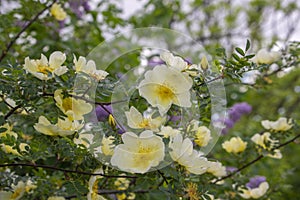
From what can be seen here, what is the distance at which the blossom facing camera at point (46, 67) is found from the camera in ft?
2.30

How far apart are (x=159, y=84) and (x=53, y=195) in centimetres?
38

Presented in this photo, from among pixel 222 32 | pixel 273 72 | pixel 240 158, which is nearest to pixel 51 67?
pixel 240 158

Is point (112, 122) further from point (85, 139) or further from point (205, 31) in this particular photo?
point (205, 31)

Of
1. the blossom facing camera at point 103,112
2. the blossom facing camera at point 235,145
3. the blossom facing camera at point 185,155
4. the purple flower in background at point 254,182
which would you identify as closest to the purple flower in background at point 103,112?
the blossom facing camera at point 103,112

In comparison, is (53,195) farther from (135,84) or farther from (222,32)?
(222,32)

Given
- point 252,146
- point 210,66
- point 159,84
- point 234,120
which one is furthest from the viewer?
point 234,120

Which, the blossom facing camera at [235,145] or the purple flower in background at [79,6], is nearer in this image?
the blossom facing camera at [235,145]

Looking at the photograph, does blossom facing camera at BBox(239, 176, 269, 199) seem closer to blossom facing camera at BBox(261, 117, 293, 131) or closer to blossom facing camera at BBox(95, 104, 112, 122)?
blossom facing camera at BBox(261, 117, 293, 131)

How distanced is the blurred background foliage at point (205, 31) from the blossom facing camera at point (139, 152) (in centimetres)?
10

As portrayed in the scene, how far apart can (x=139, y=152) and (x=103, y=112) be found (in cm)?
11

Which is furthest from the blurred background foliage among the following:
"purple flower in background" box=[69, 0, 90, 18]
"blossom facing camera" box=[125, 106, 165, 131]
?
"blossom facing camera" box=[125, 106, 165, 131]

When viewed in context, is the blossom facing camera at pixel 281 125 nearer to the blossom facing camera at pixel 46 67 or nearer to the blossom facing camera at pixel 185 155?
the blossom facing camera at pixel 185 155

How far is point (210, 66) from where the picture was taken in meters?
0.79

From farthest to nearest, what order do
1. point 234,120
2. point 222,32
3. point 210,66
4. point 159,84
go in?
point 222,32 → point 234,120 → point 210,66 → point 159,84
